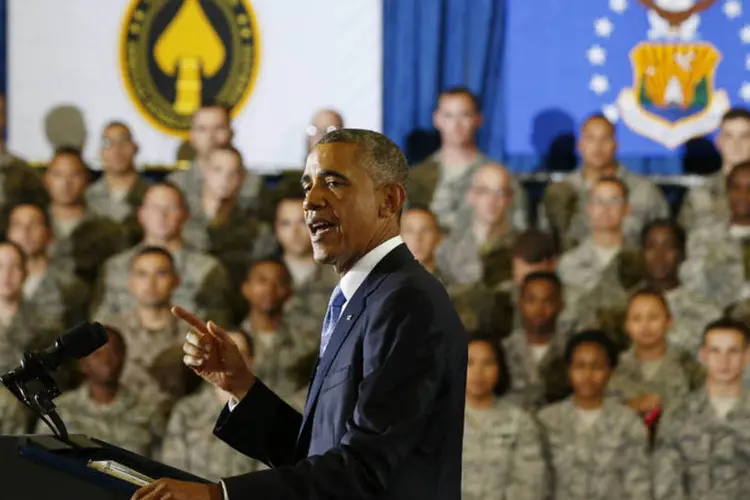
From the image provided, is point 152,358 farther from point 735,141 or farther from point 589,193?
point 735,141

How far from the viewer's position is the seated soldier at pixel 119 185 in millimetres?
6340

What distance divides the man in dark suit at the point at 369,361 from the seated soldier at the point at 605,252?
4063 mm

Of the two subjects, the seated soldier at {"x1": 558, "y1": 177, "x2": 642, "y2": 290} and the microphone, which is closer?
the microphone

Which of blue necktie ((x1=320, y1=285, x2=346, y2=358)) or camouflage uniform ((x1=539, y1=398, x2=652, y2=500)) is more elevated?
blue necktie ((x1=320, y1=285, x2=346, y2=358))

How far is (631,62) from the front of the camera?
284 inches

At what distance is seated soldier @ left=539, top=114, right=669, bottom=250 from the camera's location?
20.4ft

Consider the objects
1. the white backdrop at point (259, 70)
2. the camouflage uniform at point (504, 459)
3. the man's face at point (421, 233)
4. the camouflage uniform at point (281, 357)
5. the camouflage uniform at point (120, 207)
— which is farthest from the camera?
the white backdrop at point (259, 70)

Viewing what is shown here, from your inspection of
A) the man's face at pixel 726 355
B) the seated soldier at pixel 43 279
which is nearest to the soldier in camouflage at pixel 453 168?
the man's face at pixel 726 355

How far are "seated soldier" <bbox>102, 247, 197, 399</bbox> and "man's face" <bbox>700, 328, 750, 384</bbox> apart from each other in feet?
7.99

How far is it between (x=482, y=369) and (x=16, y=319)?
7.38 feet

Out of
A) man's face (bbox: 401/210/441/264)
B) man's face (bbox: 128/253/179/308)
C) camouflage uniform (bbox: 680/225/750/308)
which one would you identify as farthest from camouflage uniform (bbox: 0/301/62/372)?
camouflage uniform (bbox: 680/225/750/308)

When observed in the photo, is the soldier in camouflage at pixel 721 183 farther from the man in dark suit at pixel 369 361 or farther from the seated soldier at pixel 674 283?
the man in dark suit at pixel 369 361

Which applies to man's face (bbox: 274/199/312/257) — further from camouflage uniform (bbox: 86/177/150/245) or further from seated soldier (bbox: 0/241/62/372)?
seated soldier (bbox: 0/241/62/372)

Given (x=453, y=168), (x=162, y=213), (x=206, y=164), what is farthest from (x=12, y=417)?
(x=453, y=168)
